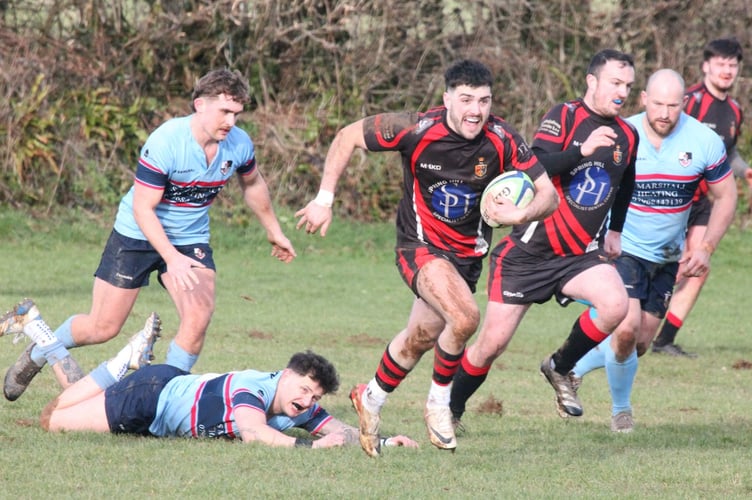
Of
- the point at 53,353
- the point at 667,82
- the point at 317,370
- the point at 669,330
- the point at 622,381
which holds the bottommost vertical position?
the point at 669,330

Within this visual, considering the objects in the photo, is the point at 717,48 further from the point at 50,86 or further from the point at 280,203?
the point at 50,86

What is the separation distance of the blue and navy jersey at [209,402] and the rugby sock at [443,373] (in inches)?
36.1

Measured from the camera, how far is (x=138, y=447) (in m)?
6.63

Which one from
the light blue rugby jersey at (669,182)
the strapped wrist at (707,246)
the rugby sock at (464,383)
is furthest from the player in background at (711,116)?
the rugby sock at (464,383)

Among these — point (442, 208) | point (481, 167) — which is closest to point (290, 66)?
point (442, 208)

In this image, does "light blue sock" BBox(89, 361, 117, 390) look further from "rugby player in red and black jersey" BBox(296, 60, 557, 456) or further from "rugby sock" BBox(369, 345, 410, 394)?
"rugby sock" BBox(369, 345, 410, 394)

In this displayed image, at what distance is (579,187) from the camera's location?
7.69m

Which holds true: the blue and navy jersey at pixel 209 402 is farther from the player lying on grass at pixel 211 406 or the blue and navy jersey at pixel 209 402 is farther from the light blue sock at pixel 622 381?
the light blue sock at pixel 622 381

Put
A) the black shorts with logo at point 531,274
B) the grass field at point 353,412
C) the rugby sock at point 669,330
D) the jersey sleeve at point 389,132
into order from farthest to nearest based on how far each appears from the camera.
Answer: the rugby sock at point 669,330 → the black shorts with logo at point 531,274 → the jersey sleeve at point 389,132 → the grass field at point 353,412

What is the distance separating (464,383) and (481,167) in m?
1.58

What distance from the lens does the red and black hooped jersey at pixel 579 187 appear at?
7641 millimetres

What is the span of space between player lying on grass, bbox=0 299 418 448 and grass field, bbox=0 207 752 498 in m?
0.15

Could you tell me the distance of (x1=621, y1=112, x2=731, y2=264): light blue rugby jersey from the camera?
8.57 metres

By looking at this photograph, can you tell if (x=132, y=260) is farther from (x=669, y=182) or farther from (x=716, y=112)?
(x=716, y=112)
